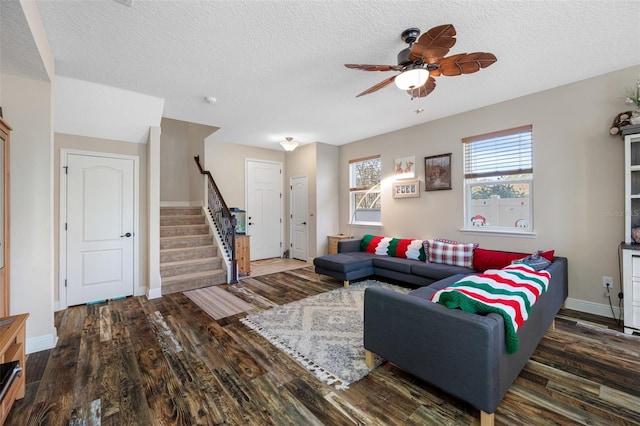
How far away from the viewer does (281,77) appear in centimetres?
303

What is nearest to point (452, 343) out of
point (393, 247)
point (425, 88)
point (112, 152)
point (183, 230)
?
point (425, 88)

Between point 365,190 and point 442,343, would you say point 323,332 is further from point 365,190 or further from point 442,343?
point 365,190

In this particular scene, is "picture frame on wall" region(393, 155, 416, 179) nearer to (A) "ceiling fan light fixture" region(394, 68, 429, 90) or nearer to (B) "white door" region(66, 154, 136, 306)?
(A) "ceiling fan light fixture" region(394, 68, 429, 90)

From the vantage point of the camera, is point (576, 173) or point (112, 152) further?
point (112, 152)

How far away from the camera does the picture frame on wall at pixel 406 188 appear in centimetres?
479

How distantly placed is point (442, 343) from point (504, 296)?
0.54 m

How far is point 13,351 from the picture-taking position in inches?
67.9

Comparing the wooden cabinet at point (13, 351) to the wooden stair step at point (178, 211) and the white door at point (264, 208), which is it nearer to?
the wooden stair step at point (178, 211)

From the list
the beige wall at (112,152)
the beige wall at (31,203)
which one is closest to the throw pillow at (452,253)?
the beige wall at (112,152)

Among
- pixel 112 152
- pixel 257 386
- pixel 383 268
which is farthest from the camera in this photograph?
pixel 383 268

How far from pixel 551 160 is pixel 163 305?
5317mm

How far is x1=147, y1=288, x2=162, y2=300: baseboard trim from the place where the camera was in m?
3.81

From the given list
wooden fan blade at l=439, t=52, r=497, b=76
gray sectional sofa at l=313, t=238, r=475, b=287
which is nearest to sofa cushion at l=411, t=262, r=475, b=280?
gray sectional sofa at l=313, t=238, r=475, b=287

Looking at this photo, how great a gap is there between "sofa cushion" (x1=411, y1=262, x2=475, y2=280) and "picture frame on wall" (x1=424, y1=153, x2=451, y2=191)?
1.31 metres
